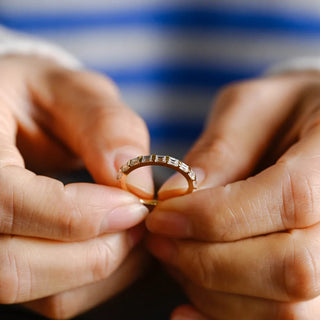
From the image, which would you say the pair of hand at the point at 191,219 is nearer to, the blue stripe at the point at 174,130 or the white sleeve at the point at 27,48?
the white sleeve at the point at 27,48

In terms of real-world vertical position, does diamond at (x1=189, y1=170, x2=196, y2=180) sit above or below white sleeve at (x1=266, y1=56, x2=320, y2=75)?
below

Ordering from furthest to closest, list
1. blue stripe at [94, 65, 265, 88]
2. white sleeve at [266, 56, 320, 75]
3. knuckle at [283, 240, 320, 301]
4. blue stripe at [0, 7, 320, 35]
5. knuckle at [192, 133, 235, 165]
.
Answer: blue stripe at [94, 65, 265, 88]
blue stripe at [0, 7, 320, 35]
white sleeve at [266, 56, 320, 75]
knuckle at [192, 133, 235, 165]
knuckle at [283, 240, 320, 301]

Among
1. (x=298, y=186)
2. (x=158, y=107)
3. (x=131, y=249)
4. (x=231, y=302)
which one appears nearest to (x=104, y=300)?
(x=131, y=249)

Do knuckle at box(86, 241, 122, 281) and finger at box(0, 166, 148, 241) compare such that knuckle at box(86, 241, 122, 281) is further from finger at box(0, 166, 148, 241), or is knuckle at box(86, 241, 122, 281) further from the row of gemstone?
the row of gemstone

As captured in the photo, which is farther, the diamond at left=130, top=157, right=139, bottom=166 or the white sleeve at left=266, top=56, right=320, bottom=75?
the white sleeve at left=266, top=56, right=320, bottom=75

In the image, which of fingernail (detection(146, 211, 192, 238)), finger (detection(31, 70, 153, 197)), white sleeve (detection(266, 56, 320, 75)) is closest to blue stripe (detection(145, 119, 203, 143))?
white sleeve (detection(266, 56, 320, 75))

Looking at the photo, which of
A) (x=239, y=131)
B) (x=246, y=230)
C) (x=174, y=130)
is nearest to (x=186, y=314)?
(x=246, y=230)
